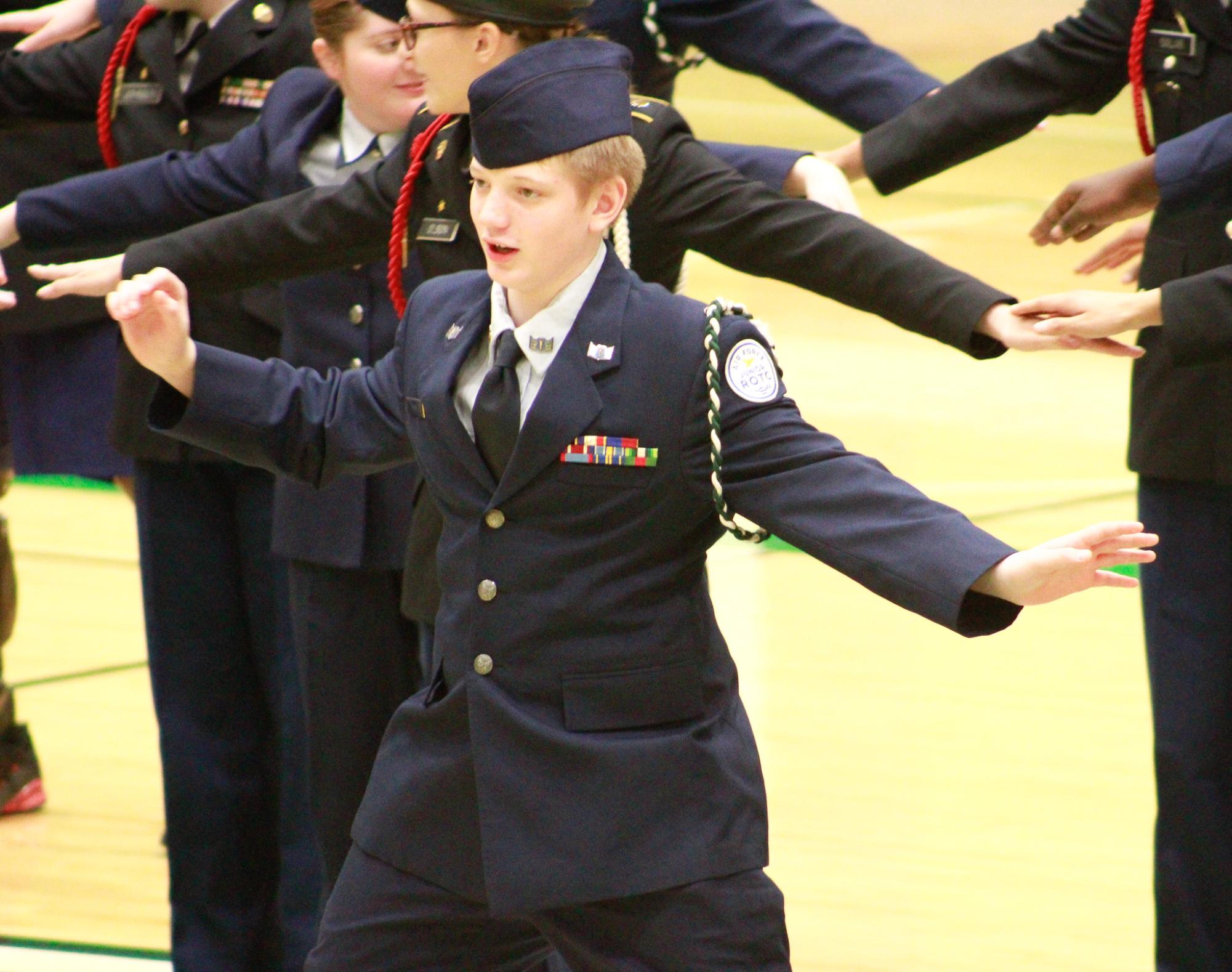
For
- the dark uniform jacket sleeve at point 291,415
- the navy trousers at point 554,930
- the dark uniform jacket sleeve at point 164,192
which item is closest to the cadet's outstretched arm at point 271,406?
the dark uniform jacket sleeve at point 291,415

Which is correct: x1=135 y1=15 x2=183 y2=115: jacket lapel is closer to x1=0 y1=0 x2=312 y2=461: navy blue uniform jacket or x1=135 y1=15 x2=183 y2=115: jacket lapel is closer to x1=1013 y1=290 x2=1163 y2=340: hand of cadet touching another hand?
x1=0 y1=0 x2=312 y2=461: navy blue uniform jacket

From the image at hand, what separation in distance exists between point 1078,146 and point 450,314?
31.0ft

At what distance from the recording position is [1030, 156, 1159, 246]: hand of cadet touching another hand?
9.29 feet

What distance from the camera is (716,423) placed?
83.5 inches

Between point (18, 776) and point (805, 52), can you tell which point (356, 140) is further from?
point (18, 776)

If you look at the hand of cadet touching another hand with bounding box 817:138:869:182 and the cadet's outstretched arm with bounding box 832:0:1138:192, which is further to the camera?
the hand of cadet touching another hand with bounding box 817:138:869:182

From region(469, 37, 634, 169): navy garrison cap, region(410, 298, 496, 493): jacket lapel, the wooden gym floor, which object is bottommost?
the wooden gym floor

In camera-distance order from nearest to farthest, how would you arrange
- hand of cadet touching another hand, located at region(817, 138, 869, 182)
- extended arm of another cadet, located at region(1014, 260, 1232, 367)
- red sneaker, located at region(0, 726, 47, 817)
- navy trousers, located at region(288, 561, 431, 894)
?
extended arm of another cadet, located at region(1014, 260, 1232, 367) < navy trousers, located at region(288, 561, 431, 894) < hand of cadet touching another hand, located at region(817, 138, 869, 182) < red sneaker, located at region(0, 726, 47, 817)

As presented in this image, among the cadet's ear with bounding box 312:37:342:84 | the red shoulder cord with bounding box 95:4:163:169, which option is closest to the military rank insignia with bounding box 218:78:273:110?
the red shoulder cord with bounding box 95:4:163:169

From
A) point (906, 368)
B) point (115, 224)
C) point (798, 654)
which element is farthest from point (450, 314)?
point (906, 368)

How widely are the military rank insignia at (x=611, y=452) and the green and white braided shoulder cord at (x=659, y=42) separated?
4.10 feet

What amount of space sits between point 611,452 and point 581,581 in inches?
5.5

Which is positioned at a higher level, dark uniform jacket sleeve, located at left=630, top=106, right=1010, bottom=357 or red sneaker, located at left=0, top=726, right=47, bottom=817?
dark uniform jacket sleeve, located at left=630, top=106, right=1010, bottom=357

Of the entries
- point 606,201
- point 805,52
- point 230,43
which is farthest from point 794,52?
point 606,201
